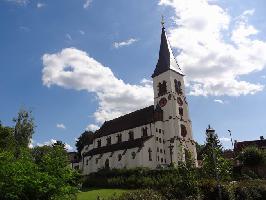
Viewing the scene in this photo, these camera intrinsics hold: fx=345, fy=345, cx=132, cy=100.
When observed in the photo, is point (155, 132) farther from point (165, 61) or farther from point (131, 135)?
point (165, 61)

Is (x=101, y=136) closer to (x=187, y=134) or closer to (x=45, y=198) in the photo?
(x=187, y=134)

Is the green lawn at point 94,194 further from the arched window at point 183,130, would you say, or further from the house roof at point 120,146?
the arched window at point 183,130

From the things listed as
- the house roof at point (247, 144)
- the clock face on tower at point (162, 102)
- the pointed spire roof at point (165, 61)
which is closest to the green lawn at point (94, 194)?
the clock face on tower at point (162, 102)

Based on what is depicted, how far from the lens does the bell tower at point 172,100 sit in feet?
241

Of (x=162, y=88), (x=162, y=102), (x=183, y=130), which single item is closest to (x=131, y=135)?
(x=162, y=102)

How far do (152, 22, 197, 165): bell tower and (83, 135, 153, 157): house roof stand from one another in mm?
5622

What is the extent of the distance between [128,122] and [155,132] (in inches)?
426

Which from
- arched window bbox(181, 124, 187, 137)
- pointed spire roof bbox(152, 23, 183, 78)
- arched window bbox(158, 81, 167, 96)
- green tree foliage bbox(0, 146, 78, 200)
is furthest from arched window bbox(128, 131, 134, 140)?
green tree foliage bbox(0, 146, 78, 200)

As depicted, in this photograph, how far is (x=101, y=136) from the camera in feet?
289

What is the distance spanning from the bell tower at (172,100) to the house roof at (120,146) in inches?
221

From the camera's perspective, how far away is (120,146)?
7662 cm

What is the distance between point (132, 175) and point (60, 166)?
97.9 feet

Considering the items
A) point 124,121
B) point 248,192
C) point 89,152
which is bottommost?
point 248,192

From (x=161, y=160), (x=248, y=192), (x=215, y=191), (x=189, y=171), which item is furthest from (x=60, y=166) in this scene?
(x=161, y=160)
